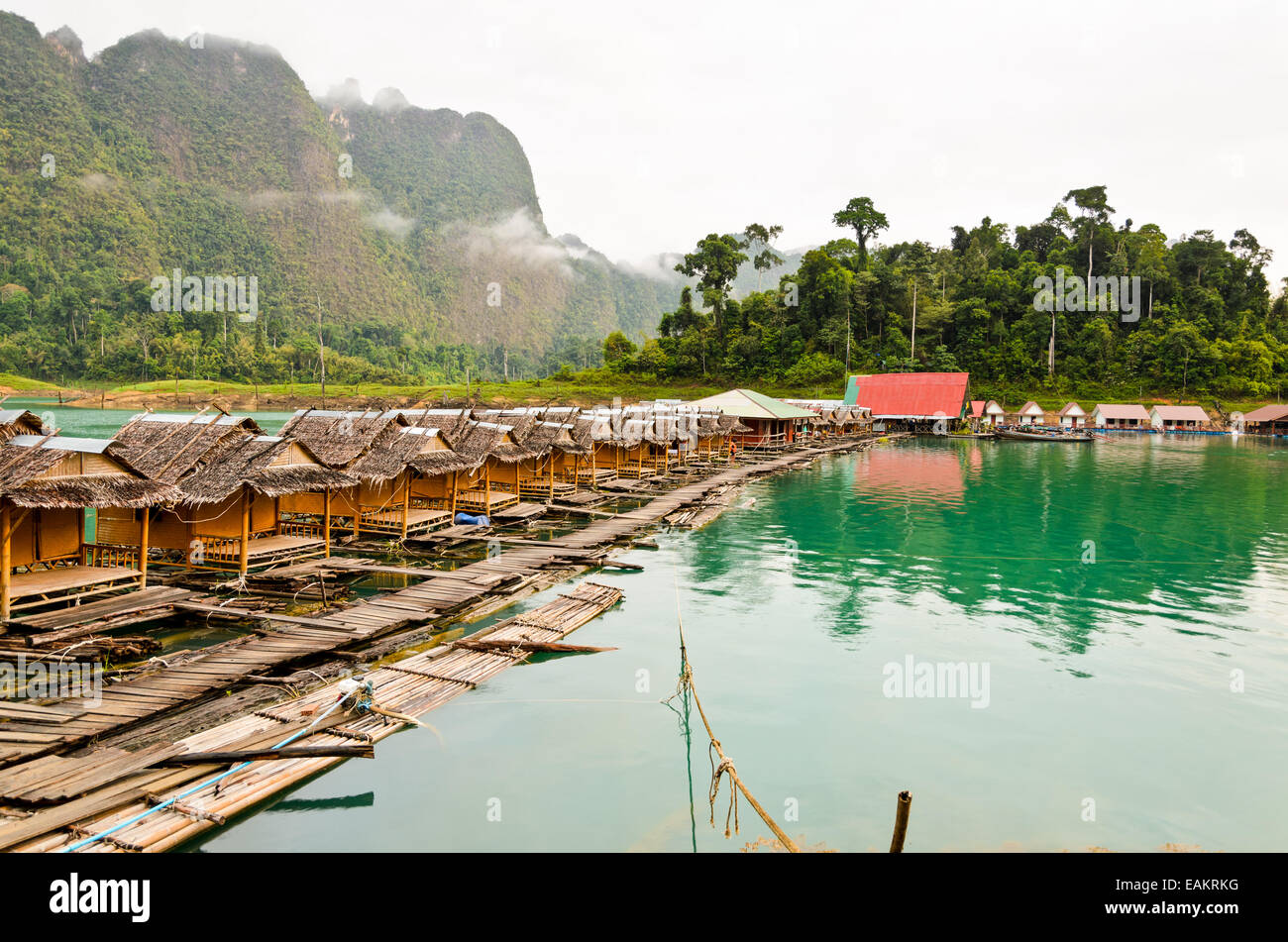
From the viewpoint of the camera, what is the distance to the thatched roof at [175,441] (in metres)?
13.6

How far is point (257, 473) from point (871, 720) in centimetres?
1122

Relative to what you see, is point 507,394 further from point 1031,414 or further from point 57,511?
point 57,511

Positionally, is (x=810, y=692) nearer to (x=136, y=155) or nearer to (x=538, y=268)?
(x=136, y=155)

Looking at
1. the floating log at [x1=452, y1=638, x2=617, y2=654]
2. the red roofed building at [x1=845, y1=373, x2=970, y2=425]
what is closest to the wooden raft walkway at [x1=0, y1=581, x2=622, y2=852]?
the floating log at [x1=452, y1=638, x2=617, y2=654]

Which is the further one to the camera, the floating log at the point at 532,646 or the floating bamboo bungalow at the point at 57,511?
the floating log at the point at 532,646

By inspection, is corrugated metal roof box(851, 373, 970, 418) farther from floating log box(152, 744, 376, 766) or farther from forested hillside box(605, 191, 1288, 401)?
floating log box(152, 744, 376, 766)

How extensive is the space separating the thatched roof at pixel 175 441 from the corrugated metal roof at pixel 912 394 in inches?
2229

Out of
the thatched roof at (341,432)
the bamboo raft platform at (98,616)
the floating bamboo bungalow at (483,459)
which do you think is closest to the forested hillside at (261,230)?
the floating bamboo bungalow at (483,459)

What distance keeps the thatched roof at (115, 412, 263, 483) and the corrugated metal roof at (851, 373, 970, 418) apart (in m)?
56.6

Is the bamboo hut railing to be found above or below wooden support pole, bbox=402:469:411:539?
below

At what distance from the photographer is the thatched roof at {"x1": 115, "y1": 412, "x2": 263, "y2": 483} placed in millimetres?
13617

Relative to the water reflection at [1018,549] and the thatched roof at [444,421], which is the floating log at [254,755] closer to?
the water reflection at [1018,549]

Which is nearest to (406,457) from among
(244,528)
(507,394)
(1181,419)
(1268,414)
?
(244,528)

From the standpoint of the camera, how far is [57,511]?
12.4 metres
